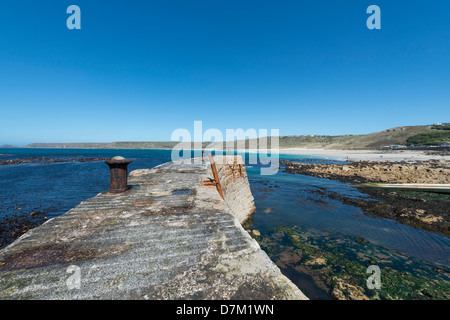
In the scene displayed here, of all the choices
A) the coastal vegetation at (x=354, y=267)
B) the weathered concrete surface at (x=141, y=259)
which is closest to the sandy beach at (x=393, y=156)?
the coastal vegetation at (x=354, y=267)

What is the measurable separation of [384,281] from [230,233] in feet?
18.5

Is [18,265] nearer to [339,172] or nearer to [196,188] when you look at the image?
[196,188]

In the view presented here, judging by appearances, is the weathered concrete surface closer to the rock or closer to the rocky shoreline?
the rock

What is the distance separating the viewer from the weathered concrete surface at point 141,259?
1675 mm

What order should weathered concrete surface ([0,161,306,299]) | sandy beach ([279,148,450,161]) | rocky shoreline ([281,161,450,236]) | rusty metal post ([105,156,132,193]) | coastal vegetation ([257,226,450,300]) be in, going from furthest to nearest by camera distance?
sandy beach ([279,148,450,161])
rocky shoreline ([281,161,450,236])
rusty metal post ([105,156,132,193])
coastal vegetation ([257,226,450,300])
weathered concrete surface ([0,161,306,299])

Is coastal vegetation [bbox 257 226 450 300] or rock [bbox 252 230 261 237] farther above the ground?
rock [bbox 252 230 261 237]

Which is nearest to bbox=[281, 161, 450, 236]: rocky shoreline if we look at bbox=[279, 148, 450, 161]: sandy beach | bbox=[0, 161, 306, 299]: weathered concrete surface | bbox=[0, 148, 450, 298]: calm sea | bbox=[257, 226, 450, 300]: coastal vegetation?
bbox=[0, 148, 450, 298]: calm sea

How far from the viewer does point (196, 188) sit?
18.5 feet

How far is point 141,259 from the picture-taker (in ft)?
7.14

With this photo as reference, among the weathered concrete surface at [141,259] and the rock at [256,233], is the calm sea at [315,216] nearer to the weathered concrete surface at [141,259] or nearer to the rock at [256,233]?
the rock at [256,233]

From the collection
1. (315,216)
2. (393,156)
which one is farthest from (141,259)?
(393,156)

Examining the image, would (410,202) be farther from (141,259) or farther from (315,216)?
(141,259)

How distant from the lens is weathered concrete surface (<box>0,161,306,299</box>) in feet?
5.49
